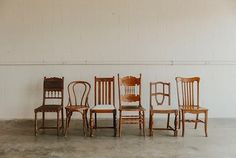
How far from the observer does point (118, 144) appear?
15.0 feet

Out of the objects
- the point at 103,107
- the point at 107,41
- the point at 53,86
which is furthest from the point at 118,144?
the point at 107,41

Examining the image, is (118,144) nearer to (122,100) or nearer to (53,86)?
(122,100)

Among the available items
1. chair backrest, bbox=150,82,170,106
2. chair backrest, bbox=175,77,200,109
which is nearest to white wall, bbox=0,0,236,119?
chair backrest, bbox=150,82,170,106

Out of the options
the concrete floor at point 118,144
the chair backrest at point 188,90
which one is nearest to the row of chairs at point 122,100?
the chair backrest at point 188,90

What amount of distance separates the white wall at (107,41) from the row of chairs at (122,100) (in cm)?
21

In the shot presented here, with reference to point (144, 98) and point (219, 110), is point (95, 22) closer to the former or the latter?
point (144, 98)

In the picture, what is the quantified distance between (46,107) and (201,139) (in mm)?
2627

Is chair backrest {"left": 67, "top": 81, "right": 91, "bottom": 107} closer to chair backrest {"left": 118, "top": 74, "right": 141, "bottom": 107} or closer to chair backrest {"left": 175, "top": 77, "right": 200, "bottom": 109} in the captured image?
chair backrest {"left": 118, "top": 74, "right": 141, "bottom": 107}

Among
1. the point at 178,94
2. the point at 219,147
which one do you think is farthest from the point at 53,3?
the point at 219,147

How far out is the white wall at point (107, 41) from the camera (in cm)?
596

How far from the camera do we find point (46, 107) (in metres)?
5.11

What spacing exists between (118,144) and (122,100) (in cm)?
105

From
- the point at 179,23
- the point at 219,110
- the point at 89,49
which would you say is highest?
the point at 179,23

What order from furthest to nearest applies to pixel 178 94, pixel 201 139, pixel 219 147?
pixel 178 94
pixel 201 139
pixel 219 147
